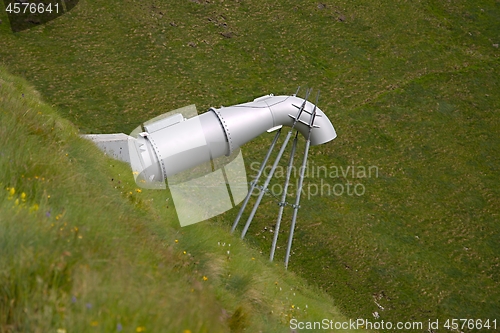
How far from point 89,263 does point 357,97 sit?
28739 millimetres

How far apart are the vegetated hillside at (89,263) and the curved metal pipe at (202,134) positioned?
155 inches

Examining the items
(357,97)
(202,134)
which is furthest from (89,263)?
(357,97)

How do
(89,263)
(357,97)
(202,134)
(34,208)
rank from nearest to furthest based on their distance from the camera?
(89,263) < (34,208) < (202,134) < (357,97)

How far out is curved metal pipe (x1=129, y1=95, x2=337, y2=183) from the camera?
13.0 m

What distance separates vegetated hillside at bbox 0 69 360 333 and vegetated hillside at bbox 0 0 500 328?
37.9 feet

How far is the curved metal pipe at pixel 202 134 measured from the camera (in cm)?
1305

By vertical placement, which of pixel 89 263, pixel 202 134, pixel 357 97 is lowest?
pixel 357 97

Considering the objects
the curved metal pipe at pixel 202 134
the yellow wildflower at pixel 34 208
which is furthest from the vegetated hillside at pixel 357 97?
the yellow wildflower at pixel 34 208

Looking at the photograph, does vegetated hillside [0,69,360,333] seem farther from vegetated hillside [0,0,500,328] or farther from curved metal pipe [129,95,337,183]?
vegetated hillside [0,0,500,328]

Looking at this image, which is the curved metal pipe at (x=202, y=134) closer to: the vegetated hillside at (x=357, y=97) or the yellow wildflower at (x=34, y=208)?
the vegetated hillside at (x=357, y=97)

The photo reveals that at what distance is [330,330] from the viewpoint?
1031cm

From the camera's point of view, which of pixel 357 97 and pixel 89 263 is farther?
pixel 357 97

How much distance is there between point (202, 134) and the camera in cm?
1348

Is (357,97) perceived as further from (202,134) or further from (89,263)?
(89,263)
